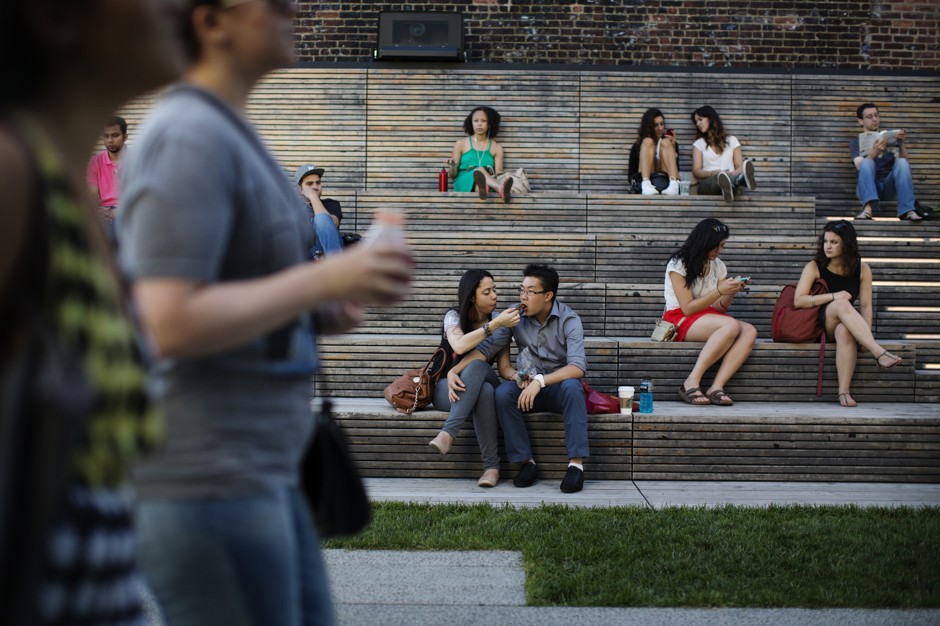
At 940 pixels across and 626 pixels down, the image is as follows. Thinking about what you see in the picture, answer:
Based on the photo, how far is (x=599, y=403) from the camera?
24.9 ft

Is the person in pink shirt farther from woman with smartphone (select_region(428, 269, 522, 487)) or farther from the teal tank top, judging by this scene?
the teal tank top

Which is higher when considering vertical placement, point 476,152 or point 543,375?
point 476,152

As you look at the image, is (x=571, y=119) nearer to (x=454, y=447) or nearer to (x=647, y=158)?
(x=647, y=158)

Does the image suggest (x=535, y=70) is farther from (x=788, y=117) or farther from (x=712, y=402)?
(x=712, y=402)

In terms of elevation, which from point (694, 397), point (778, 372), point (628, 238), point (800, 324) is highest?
point (628, 238)

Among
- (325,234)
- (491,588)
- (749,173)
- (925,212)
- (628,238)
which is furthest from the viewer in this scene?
(925,212)

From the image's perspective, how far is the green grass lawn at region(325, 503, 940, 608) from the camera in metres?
4.91

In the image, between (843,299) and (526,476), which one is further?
(843,299)

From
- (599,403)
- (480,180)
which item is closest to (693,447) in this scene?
(599,403)

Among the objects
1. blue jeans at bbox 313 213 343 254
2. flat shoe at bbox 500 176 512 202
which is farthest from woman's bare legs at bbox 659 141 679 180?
blue jeans at bbox 313 213 343 254

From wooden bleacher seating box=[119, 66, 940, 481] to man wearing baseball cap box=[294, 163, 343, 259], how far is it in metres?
0.80

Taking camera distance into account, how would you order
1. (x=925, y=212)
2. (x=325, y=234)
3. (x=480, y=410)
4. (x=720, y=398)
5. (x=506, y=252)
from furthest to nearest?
(x=925, y=212)
(x=506, y=252)
(x=325, y=234)
(x=720, y=398)
(x=480, y=410)

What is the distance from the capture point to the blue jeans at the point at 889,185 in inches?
484

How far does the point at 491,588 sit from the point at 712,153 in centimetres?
868
